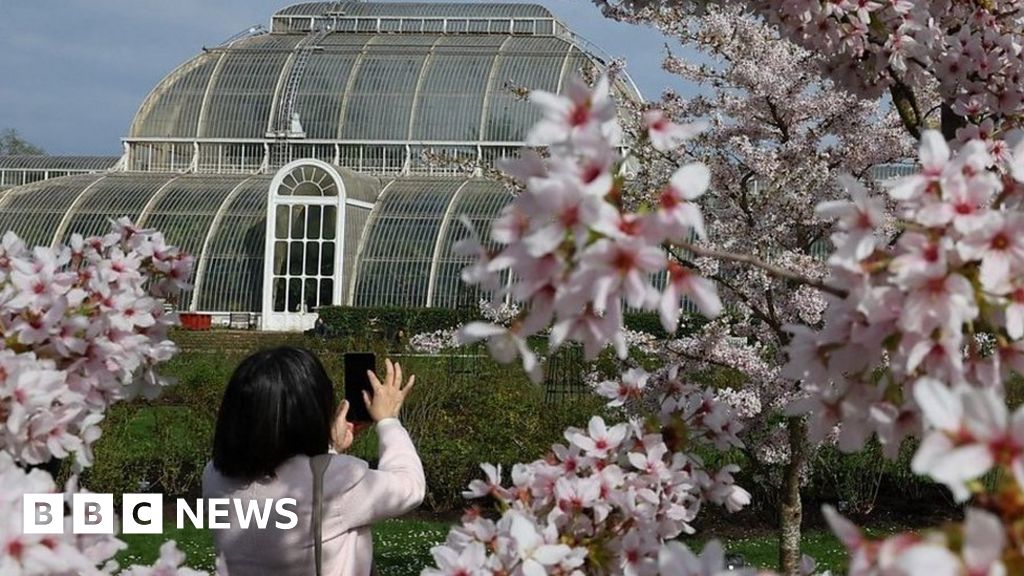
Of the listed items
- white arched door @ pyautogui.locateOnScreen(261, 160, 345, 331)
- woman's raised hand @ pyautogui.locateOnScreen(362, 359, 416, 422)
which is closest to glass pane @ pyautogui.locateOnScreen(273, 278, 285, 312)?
white arched door @ pyautogui.locateOnScreen(261, 160, 345, 331)

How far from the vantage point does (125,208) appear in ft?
104

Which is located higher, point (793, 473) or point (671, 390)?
point (671, 390)

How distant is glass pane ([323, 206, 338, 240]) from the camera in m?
30.1

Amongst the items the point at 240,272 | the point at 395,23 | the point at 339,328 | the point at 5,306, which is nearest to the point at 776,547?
the point at 5,306

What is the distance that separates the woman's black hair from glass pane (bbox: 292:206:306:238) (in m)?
27.8

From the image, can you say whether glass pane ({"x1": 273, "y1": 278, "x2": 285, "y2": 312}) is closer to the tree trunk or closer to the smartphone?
the tree trunk

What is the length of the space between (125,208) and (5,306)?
30.4 m

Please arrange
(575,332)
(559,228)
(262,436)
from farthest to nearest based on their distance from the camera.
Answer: (262,436) < (575,332) < (559,228)

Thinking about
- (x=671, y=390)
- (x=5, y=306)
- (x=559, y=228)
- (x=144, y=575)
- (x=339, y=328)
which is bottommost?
(x=339, y=328)

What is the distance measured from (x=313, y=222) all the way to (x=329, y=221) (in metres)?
0.37

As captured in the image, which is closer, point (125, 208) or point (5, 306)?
point (5, 306)

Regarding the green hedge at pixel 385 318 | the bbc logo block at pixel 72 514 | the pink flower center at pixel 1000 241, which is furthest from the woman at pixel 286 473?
the green hedge at pixel 385 318

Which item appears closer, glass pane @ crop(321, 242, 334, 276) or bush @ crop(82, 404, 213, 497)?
bush @ crop(82, 404, 213, 497)

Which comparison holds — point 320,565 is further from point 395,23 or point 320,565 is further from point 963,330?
point 395,23
